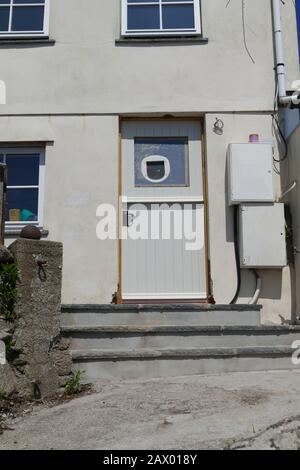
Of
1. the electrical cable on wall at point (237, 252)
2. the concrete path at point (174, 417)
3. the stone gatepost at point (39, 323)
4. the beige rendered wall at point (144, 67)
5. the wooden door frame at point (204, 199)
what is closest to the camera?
the concrete path at point (174, 417)

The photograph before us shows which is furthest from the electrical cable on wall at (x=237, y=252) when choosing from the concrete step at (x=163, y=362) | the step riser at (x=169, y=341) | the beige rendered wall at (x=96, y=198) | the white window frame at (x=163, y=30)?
the white window frame at (x=163, y=30)

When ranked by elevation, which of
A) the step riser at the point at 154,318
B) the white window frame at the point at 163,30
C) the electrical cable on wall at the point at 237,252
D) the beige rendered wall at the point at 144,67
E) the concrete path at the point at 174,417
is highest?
the white window frame at the point at 163,30

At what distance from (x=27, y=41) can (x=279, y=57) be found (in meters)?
3.13

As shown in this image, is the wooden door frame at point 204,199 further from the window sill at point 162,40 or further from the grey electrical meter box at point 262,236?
the window sill at point 162,40

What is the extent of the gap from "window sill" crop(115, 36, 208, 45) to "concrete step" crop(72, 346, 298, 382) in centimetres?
386

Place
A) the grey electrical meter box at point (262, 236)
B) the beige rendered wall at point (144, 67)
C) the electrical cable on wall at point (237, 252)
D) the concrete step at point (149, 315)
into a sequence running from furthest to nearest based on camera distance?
the beige rendered wall at point (144, 67) → the electrical cable on wall at point (237, 252) → the grey electrical meter box at point (262, 236) → the concrete step at point (149, 315)

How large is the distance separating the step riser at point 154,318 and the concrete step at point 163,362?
373 mm

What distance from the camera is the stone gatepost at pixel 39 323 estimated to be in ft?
13.3

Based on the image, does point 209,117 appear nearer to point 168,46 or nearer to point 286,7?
point 168,46

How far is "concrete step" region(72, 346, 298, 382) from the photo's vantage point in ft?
14.6

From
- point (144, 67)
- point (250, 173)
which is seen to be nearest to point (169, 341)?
point (250, 173)

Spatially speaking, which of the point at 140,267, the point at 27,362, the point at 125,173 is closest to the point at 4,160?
the point at 125,173

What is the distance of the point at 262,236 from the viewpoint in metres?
5.64

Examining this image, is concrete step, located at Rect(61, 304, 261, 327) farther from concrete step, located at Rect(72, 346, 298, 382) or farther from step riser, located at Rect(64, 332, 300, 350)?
concrete step, located at Rect(72, 346, 298, 382)
